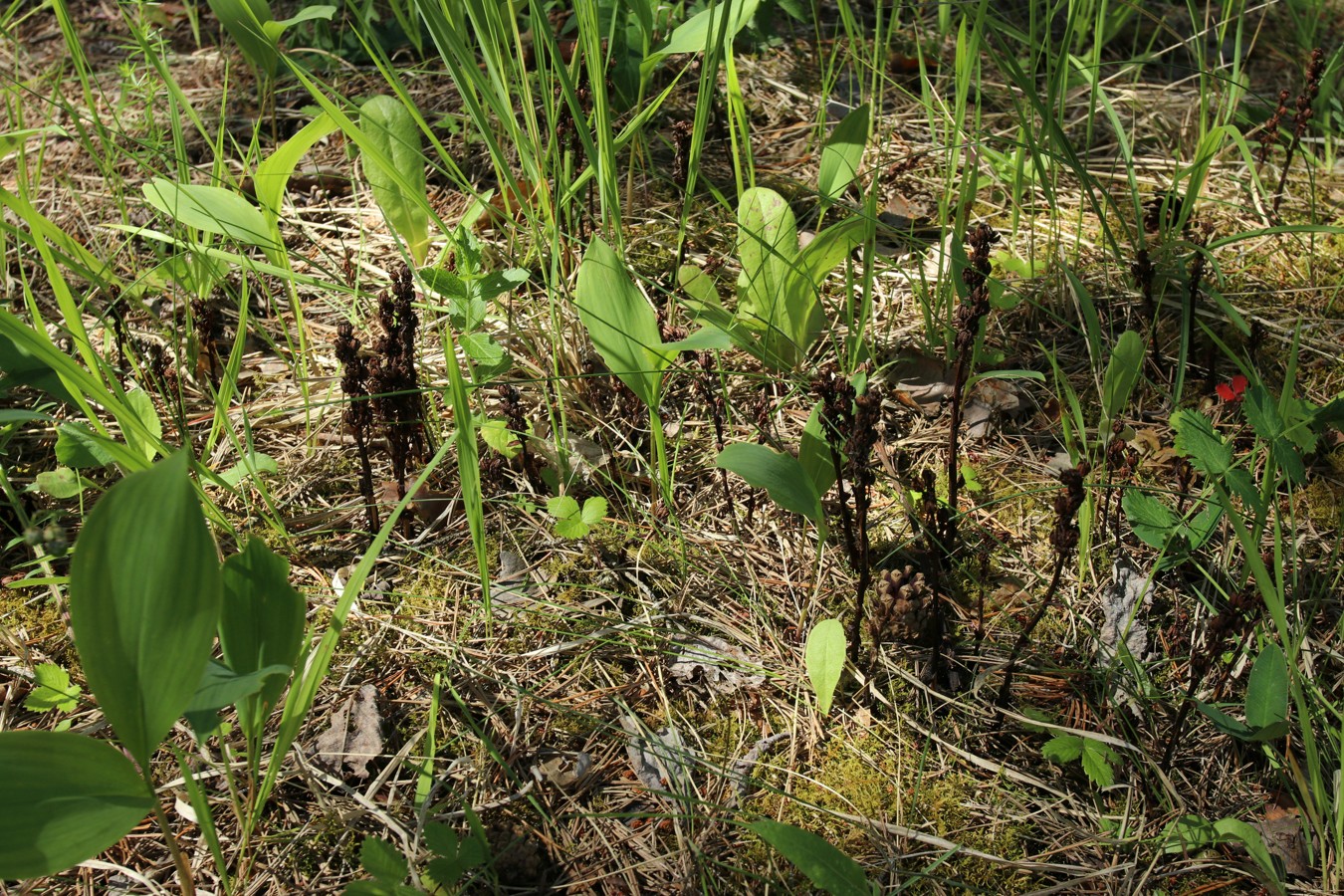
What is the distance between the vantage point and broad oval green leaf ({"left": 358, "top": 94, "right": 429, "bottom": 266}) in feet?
6.86

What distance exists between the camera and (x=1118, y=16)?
2.72m

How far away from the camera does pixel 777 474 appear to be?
4.99 ft

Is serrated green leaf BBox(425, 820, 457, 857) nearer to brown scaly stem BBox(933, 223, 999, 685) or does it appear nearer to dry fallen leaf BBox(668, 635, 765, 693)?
dry fallen leaf BBox(668, 635, 765, 693)

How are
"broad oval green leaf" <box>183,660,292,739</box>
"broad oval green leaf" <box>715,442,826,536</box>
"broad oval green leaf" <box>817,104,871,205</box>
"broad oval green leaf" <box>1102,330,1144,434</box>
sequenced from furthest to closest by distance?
1. "broad oval green leaf" <box>817,104,871,205</box>
2. "broad oval green leaf" <box>1102,330,1144,434</box>
3. "broad oval green leaf" <box>715,442,826,536</box>
4. "broad oval green leaf" <box>183,660,292,739</box>

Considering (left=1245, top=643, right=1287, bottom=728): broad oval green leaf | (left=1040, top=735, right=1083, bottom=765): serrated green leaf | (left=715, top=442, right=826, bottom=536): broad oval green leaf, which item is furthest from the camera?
(left=715, top=442, right=826, bottom=536): broad oval green leaf

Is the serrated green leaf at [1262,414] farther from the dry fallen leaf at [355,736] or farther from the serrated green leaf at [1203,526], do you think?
the dry fallen leaf at [355,736]

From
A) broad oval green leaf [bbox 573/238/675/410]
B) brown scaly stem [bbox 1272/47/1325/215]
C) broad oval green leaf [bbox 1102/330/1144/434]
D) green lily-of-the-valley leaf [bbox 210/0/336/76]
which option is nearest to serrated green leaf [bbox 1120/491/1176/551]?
broad oval green leaf [bbox 1102/330/1144/434]

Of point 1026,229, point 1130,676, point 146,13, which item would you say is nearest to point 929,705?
point 1130,676

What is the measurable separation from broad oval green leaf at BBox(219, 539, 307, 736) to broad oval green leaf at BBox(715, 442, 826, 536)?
625 millimetres

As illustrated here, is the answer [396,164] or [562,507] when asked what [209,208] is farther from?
[562,507]

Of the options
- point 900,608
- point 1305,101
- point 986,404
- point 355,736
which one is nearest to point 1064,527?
point 900,608

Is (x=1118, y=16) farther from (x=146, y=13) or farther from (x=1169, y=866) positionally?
(x=146, y=13)

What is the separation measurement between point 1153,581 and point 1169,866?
19.4 inches

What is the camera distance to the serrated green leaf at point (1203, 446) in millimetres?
1538
